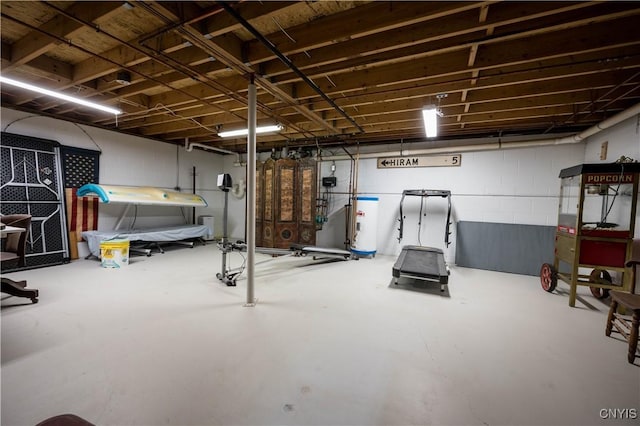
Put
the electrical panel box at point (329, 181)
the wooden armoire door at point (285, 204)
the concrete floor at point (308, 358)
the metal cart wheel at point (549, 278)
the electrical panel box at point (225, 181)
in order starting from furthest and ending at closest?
the electrical panel box at point (329, 181) < the wooden armoire door at point (285, 204) < the electrical panel box at point (225, 181) < the metal cart wheel at point (549, 278) < the concrete floor at point (308, 358)

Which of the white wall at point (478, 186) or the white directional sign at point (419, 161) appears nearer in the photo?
the white wall at point (478, 186)

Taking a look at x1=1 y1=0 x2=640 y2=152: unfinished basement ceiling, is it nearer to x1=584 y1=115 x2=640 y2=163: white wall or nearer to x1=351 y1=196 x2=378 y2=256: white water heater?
x1=584 y1=115 x2=640 y2=163: white wall

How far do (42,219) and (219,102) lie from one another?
398cm

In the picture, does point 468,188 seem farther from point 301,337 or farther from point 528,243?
point 301,337

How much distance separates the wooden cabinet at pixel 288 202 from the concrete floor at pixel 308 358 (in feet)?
8.79

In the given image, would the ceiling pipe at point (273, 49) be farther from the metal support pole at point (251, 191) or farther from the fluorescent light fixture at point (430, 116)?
the fluorescent light fixture at point (430, 116)

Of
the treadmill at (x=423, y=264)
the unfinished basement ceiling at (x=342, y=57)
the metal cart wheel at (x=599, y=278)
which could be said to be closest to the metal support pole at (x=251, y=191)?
the unfinished basement ceiling at (x=342, y=57)

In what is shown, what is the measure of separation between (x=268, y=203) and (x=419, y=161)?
3.91 meters

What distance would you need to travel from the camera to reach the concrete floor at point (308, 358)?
1662 millimetres

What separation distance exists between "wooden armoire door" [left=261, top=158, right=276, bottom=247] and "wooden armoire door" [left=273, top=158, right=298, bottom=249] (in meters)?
0.10

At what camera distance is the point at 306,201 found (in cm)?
634

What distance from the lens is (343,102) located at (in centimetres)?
429

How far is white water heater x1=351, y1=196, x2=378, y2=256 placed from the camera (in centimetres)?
603
